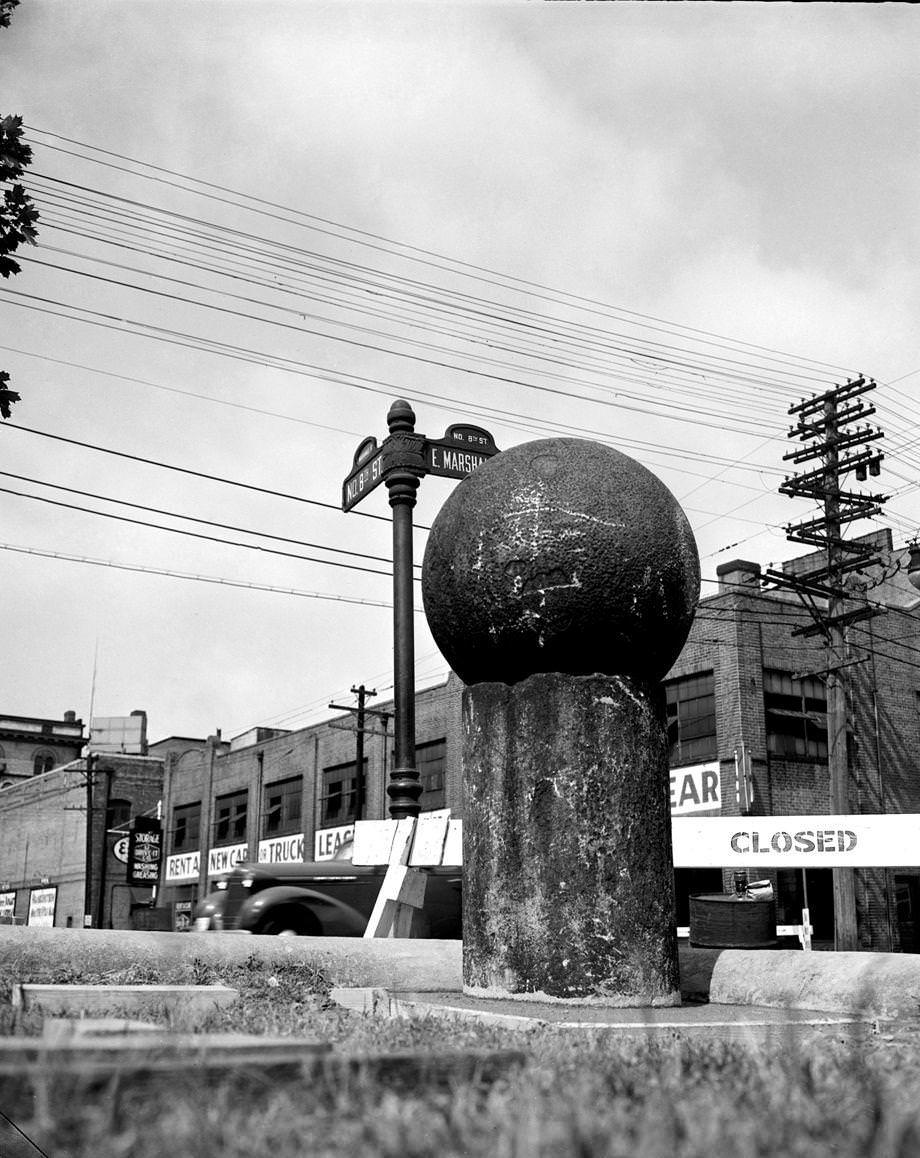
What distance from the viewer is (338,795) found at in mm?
43219

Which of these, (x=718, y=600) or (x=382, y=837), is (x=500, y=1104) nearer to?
(x=382, y=837)

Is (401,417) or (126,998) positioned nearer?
(126,998)

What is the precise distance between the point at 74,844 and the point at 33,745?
39533mm

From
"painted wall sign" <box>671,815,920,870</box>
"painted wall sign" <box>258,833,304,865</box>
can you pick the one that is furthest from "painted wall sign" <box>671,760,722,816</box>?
"painted wall sign" <box>258,833,304,865</box>

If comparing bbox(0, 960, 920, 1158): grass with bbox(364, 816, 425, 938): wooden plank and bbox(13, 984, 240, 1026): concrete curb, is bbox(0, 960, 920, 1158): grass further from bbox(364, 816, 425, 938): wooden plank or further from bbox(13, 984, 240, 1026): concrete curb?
bbox(364, 816, 425, 938): wooden plank

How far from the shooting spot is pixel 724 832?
13836 millimetres

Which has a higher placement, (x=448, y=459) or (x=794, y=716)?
(x=794, y=716)

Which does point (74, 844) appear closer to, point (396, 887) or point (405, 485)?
point (405, 485)

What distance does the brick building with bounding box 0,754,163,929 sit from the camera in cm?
5619

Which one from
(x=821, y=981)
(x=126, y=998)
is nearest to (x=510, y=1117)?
(x=126, y=998)

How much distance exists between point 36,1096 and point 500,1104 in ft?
2.46

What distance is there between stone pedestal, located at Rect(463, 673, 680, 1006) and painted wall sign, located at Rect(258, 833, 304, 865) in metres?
38.7

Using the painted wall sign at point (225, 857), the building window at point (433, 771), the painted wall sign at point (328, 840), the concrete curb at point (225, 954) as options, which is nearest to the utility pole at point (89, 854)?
the painted wall sign at point (225, 857)

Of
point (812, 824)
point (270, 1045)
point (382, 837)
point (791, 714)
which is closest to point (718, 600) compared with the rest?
point (791, 714)
